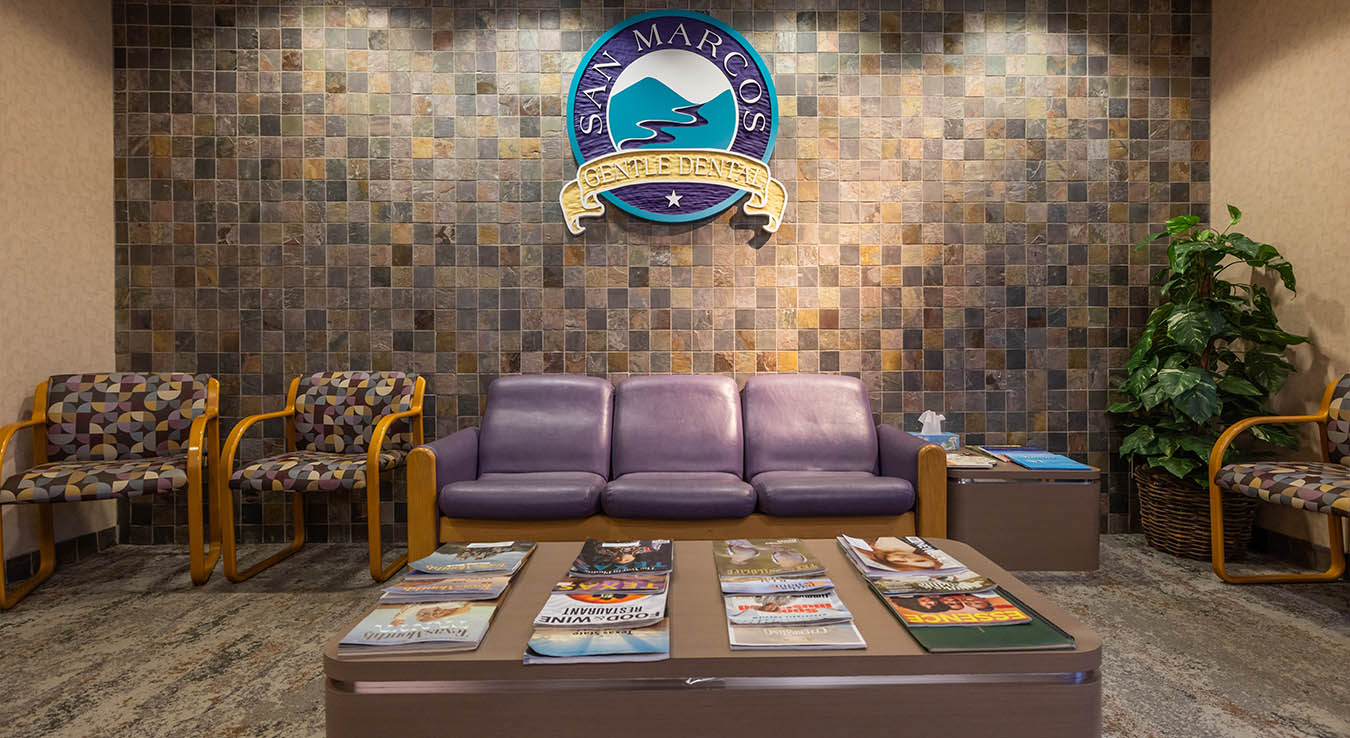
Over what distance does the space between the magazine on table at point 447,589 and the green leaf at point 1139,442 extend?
129 inches

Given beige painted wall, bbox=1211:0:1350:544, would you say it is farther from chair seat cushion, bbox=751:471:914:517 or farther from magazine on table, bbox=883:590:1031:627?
magazine on table, bbox=883:590:1031:627

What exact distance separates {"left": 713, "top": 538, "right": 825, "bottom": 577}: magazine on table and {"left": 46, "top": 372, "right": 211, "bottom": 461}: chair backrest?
2802 mm

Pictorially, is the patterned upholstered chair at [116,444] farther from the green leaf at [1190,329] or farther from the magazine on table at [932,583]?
the green leaf at [1190,329]

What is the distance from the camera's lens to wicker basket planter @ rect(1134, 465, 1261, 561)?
126 inches

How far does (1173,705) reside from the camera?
6.19 feet

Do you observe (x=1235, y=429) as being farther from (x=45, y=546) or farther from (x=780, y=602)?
(x=45, y=546)

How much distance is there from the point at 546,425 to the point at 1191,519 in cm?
330

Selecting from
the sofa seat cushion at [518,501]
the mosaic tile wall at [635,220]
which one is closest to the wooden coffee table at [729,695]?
the sofa seat cushion at [518,501]

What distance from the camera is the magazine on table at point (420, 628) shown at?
125 centimetres

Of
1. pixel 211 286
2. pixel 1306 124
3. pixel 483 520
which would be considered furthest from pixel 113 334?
pixel 1306 124

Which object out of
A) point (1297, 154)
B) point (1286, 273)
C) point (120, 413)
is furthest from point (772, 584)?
point (1297, 154)

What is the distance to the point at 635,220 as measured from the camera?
A: 3697mm

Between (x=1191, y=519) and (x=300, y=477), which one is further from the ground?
(x=300, y=477)

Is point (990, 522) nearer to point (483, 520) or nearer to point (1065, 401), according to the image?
point (1065, 401)
